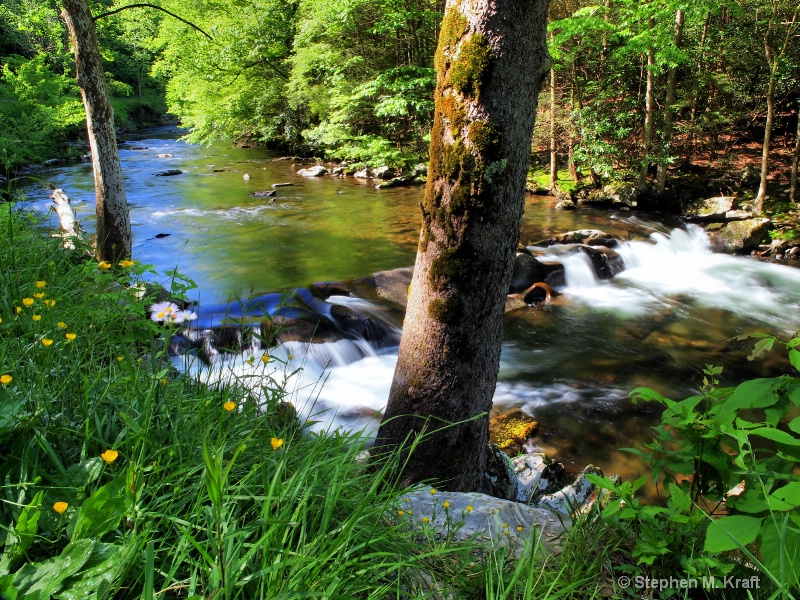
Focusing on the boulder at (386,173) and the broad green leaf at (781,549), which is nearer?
the broad green leaf at (781,549)

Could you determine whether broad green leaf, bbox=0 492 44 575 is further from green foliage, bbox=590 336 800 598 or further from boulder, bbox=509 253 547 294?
boulder, bbox=509 253 547 294

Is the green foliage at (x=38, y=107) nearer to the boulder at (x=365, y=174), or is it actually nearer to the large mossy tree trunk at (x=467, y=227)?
the boulder at (x=365, y=174)

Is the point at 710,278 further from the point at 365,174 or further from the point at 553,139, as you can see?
the point at 365,174

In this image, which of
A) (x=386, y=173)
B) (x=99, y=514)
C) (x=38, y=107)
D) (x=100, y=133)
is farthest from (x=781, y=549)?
(x=38, y=107)

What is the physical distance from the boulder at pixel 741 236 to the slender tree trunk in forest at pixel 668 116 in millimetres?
2752

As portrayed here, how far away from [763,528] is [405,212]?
567 inches

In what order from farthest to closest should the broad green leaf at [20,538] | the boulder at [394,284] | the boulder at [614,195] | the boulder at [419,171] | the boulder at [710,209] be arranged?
the boulder at [419,171] < the boulder at [614,195] < the boulder at [710,209] < the boulder at [394,284] < the broad green leaf at [20,538]

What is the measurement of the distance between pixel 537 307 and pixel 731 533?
8.54 metres

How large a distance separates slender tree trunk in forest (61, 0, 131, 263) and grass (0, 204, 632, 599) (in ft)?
17.4

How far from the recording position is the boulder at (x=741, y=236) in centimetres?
1298

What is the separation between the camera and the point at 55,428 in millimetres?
1654

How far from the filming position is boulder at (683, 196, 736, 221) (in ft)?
47.1

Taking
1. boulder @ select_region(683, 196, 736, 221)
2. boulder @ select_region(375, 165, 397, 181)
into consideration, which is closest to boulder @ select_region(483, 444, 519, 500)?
boulder @ select_region(683, 196, 736, 221)

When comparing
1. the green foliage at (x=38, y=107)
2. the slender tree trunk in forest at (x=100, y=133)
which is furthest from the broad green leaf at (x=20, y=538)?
the green foliage at (x=38, y=107)
